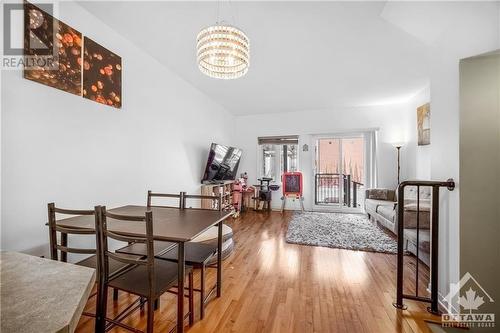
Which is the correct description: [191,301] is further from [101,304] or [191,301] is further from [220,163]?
[220,163]

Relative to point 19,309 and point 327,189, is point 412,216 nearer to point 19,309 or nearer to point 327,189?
point 327,189

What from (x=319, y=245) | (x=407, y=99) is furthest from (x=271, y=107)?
(x=319, y=245)

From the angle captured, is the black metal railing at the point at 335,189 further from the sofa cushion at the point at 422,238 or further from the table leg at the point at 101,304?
the table leg at the point at 101,304

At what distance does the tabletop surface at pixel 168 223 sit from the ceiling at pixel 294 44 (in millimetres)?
1873

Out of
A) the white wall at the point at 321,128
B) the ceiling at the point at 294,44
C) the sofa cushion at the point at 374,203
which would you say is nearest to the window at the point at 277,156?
the white wall at the point at 321,128

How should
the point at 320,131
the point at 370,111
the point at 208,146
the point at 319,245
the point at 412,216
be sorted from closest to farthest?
the point at 412,216 → the point at 319,245 → the point at 208,146 → the point at 370,111 → the point at 320,131

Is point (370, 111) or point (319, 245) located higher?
point (370, 111)

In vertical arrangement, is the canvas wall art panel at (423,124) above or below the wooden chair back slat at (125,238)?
above

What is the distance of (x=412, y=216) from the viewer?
8.78 ft

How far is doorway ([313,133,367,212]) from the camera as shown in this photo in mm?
5457

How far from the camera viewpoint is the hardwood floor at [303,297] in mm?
1586

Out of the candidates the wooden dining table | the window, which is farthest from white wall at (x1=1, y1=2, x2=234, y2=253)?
the window


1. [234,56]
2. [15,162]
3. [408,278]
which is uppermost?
[234,56]

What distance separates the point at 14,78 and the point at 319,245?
12.1 feet
